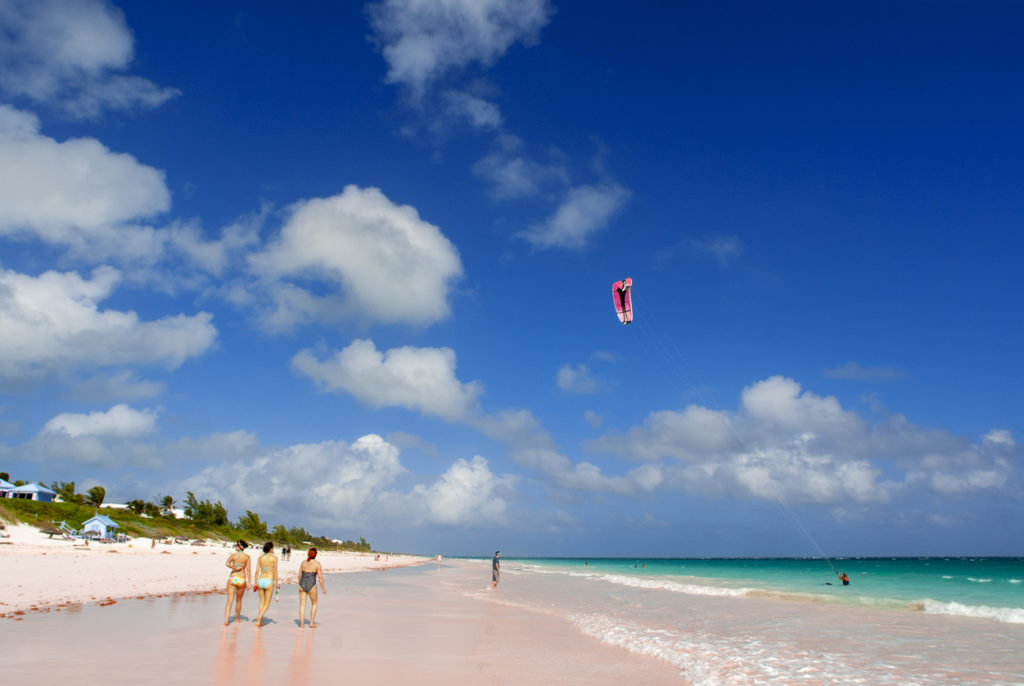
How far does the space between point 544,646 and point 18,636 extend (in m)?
10.2

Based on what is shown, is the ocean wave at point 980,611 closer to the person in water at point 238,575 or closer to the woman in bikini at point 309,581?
the woman in bikini at point 309,581

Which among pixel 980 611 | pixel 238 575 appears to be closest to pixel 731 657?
pixel 238 575

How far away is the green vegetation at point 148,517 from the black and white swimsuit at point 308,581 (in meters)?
44.2

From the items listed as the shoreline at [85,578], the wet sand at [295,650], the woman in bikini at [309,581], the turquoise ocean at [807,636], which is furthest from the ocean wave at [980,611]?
the shoreline at [85,578]

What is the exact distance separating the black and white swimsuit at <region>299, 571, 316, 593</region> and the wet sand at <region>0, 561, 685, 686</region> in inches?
34.0

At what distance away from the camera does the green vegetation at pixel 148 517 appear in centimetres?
5081

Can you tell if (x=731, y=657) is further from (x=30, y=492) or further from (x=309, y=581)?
(x=30, y=492)

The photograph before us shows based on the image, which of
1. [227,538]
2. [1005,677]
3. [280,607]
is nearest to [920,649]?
[1005,677]

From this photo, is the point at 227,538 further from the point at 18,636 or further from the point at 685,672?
the point at 685,672

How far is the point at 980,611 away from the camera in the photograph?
79.7 ft

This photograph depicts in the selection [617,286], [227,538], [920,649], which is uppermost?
[617,286]

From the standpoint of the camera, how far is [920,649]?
14531mm

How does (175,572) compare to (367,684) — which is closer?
(367,684)

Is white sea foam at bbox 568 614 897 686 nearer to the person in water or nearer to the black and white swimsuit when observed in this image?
the black and white swimsuit
